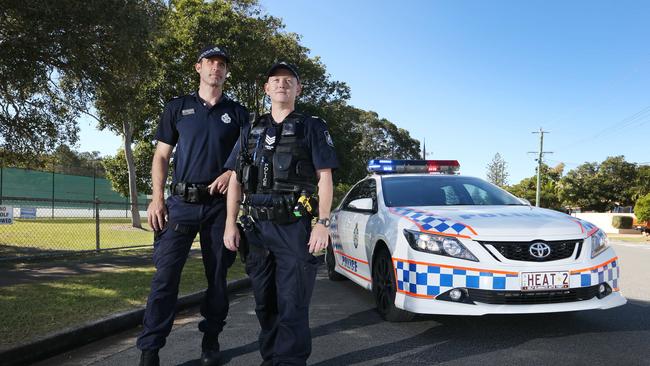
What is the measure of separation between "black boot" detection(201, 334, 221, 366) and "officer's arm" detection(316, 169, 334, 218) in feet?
4.11

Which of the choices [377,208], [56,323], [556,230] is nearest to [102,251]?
[56,323]

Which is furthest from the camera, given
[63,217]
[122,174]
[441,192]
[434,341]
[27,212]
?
[122,174]

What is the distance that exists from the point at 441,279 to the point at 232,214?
1687mm

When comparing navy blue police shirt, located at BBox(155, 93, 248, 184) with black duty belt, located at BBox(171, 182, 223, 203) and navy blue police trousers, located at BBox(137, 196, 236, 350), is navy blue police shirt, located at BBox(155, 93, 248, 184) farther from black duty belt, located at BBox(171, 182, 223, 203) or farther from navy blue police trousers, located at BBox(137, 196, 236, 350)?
navy blue police trousers, located at BBox(137, 196, 236, 350)

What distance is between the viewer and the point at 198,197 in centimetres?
322

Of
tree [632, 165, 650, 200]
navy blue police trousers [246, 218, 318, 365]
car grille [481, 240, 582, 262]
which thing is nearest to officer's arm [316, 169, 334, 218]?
navy blue police trousers [246, 218, 318, 365]

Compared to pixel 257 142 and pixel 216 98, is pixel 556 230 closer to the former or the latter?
pixel 257 142

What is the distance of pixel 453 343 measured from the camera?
3758mm

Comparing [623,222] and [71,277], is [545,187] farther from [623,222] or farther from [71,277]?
[71,277]

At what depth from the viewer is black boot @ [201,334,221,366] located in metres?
3.23

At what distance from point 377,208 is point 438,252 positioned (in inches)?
47.8

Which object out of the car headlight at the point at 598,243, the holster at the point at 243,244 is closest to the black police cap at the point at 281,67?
the holster at the point at 243,244

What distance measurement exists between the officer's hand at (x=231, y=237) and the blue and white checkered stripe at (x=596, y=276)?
2446 mm

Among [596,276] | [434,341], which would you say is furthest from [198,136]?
[596,276]
